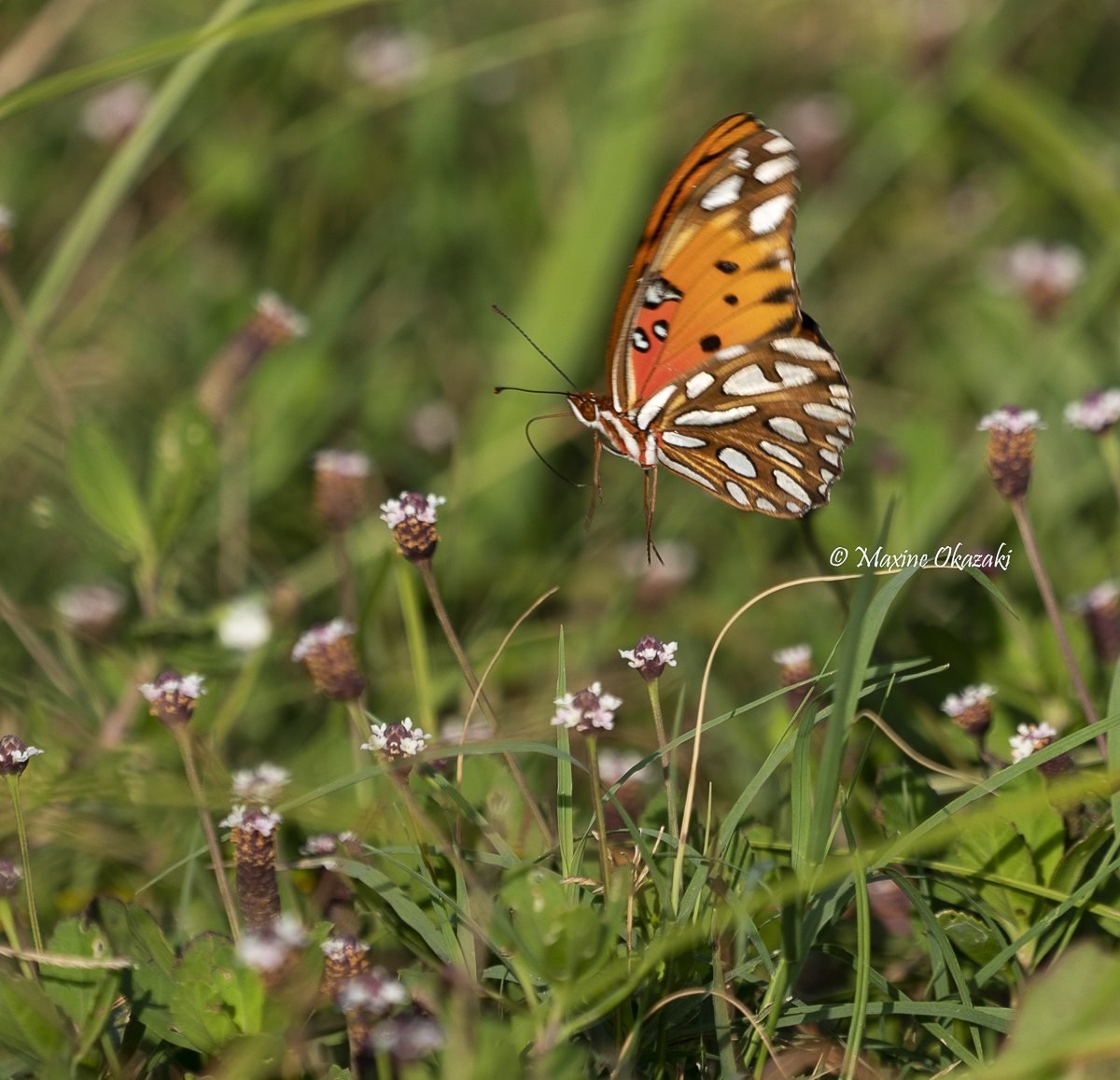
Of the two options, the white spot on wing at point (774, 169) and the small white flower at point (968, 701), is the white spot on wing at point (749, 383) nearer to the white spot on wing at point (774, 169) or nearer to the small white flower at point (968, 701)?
the white spot on wing at point (774, 169)

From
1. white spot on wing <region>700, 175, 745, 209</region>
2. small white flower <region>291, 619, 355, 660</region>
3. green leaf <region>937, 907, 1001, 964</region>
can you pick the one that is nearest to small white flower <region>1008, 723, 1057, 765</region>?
green leaf <region>937, 907, 1001, 964</region>

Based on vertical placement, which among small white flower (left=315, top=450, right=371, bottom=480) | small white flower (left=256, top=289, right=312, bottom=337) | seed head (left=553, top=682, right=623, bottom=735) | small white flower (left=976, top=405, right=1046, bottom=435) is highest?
small white flower (left=976, top=405, right=1046, bottom=435)

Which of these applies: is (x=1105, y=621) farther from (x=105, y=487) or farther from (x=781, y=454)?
(x=105, y=487)

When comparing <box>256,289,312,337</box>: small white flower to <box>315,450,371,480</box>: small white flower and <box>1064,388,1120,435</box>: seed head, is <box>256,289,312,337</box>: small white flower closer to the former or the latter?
<box>315,450,371,480</box>: small white flower

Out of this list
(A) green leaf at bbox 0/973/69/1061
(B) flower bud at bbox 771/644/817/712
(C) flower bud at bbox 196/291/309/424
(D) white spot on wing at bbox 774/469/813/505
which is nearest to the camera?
(A) green leaf at bbox 0/973/69/1061

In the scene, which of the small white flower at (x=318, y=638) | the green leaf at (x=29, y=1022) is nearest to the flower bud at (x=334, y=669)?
the small white flower at (x=318, y=638)

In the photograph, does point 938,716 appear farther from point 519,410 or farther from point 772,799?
point 519,410

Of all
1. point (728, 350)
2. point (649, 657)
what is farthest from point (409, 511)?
point (728, 350)
